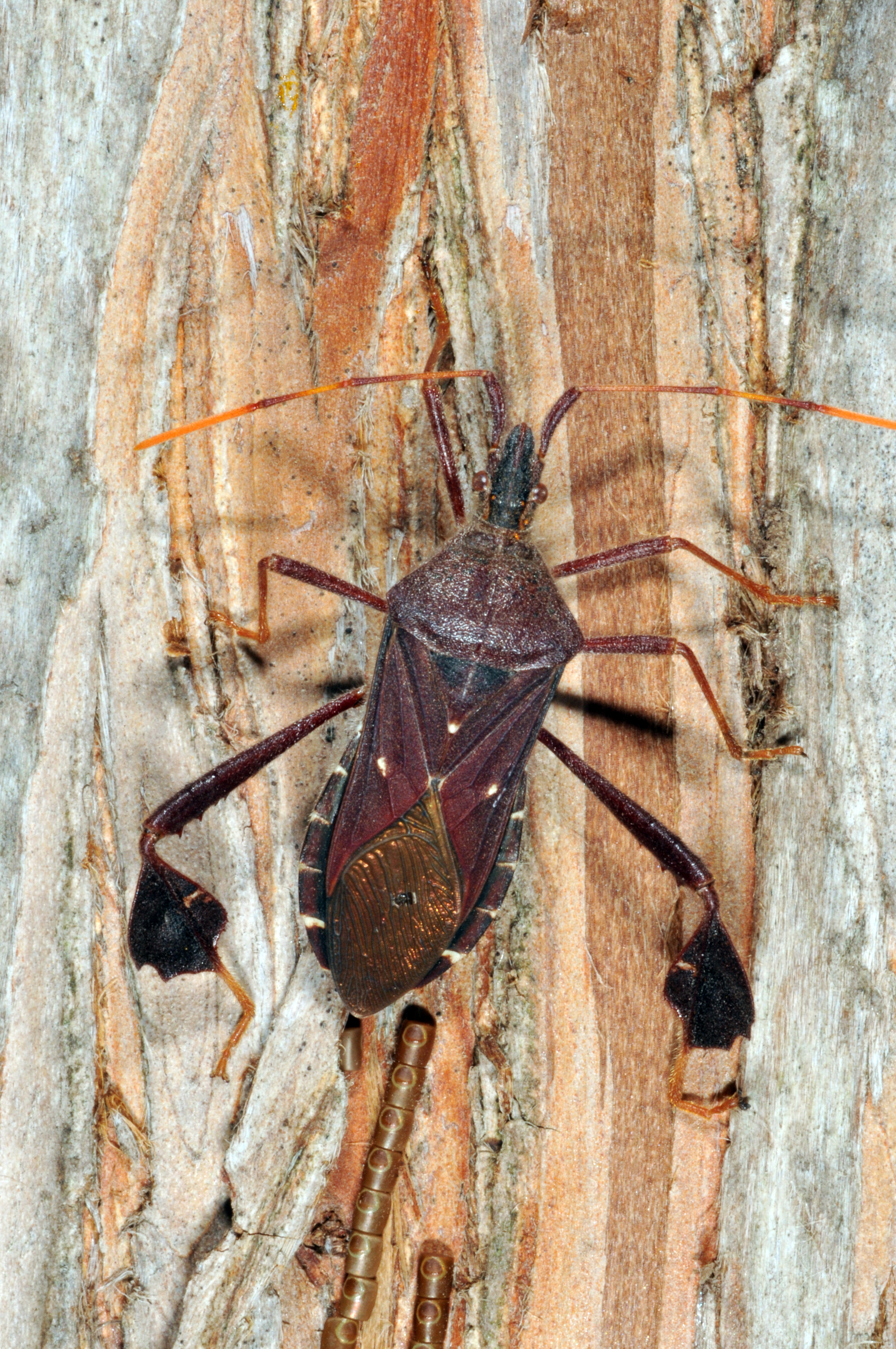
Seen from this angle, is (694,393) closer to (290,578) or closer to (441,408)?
(441,408)

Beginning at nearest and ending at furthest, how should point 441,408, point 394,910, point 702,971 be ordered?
point 394,910 → point 702,971 → point 441,408

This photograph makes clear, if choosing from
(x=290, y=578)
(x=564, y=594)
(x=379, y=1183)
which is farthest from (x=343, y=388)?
(x=379, y=1183)

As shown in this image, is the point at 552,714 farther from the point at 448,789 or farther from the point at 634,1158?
the point at 634,1158

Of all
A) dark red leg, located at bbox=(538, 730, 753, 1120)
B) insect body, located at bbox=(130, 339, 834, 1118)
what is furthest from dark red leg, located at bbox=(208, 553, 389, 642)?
dark red leg, located at bbox=(538, 730, 753, 1120)

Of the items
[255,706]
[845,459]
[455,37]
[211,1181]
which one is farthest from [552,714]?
[455,37]

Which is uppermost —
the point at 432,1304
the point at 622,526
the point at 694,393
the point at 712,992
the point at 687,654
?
the point at 694,393

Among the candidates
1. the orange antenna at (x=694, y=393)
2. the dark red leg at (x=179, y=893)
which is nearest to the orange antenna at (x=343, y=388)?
the orange antenna at (x=694, y=393)
